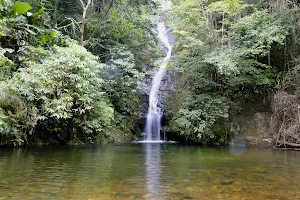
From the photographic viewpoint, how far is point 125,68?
14.8 m

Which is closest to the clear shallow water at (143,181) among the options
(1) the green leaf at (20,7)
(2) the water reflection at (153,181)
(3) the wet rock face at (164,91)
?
(2) the water reflection at (153,181)

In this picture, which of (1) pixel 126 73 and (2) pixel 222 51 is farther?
(1) pixel 126 73

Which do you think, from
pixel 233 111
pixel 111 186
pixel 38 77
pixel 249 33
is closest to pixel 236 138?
pixel 233 111

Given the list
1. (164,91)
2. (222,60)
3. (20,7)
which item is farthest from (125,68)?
(20,7)

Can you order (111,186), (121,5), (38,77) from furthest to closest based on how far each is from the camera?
(121,5), (38,77), (111,186)

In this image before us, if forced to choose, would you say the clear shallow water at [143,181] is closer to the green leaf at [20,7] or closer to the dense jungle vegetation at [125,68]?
the dense jungle vegetation at [125,68]

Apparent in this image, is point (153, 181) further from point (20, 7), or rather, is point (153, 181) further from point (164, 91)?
point (164, 91)

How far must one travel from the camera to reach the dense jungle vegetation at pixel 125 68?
33.8 feet

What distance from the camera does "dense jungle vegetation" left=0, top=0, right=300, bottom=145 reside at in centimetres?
1030

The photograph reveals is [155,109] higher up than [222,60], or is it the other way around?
[222,60]

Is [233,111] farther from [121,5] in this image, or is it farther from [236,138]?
[121,5]

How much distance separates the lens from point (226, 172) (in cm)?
571

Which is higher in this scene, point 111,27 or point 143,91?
point 111,27

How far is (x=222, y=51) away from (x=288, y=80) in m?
3.45
